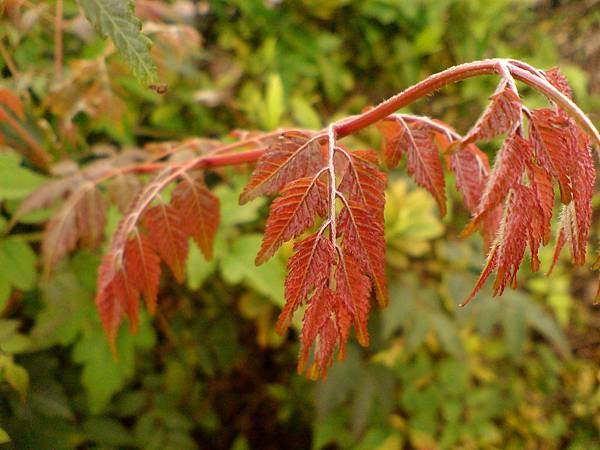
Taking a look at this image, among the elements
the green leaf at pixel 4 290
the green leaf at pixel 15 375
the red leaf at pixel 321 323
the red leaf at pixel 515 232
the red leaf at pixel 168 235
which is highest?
the red leaf at pixel 515 232

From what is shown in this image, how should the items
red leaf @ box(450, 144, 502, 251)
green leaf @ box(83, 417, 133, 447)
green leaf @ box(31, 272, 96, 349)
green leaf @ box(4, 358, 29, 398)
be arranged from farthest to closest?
1. green leaf @ box(83, 417, 133, 447)
2. green leaf @ box(31, 272, 96, 349)
3. green leaf @ box(4, 358, 29, 398)
4. red leaf @ box(450, 144, 502, 251)

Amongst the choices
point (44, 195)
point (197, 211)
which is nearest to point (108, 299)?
point (197, 211)

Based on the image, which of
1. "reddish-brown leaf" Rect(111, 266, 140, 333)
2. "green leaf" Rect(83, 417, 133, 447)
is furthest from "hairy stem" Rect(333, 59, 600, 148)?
"green leaf" Rect(83, 417, 133, 447)

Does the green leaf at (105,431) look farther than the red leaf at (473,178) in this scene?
Yes

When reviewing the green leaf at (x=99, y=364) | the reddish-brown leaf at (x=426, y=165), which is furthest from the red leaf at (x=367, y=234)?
the green leaf at (x=99, y=364)

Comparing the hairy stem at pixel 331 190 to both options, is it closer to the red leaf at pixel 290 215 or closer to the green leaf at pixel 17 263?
the red leaf at pixel 290 215

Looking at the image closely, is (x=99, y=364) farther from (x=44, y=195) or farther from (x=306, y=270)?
(x=306, y=270)

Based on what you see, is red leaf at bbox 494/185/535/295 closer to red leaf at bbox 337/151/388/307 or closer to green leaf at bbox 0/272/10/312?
red leaf at bbox 337/151/388/307
